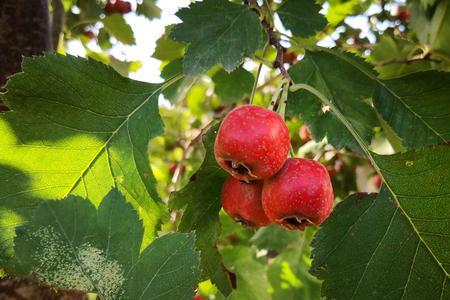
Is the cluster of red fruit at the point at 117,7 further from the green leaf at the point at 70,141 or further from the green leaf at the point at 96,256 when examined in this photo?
the green leaf at the point at 96,256

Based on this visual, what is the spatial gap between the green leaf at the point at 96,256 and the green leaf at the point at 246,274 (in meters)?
1.08

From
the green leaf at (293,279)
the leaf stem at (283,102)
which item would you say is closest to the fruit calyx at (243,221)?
the leaf stem at (283,102)

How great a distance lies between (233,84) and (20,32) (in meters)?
0.93

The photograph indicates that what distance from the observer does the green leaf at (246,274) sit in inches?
86.4

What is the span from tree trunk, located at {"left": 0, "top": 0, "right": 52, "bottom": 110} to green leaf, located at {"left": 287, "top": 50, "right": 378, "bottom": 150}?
0.86 metres

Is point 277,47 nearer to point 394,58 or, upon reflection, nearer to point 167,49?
point 167,49

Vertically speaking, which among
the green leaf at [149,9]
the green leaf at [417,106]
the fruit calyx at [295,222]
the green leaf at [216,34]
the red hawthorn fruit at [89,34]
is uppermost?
the green leaf at [216,34]

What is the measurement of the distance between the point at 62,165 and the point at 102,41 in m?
1.61

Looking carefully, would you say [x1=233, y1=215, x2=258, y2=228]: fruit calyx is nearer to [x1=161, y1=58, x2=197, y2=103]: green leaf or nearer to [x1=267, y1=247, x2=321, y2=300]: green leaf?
[x1=161, y1=58, x2=197, y2=103]: green leaf

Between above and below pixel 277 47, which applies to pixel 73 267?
below

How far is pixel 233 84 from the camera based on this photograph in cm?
224

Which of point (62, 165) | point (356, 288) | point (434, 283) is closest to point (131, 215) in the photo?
point (62, 165)

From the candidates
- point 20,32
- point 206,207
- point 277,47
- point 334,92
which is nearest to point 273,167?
point 206,207

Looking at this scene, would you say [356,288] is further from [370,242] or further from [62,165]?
[62,165]
